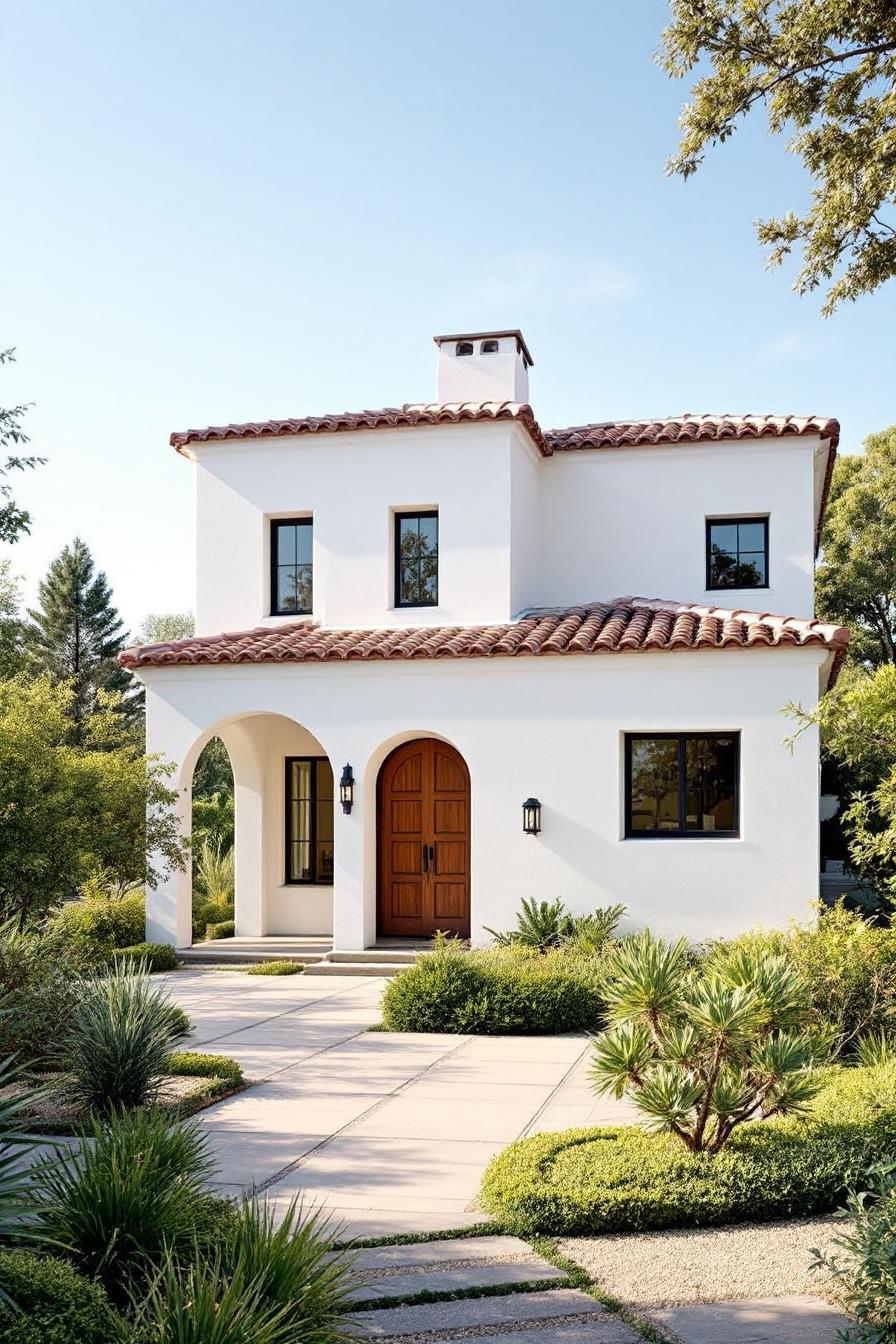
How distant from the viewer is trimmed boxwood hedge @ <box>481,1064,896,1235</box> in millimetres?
5977

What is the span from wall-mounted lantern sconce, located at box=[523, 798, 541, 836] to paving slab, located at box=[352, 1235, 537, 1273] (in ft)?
29.8

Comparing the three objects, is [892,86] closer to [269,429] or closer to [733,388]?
[269,429]

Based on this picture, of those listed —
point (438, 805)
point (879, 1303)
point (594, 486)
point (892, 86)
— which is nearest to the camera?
point (879, 1303)

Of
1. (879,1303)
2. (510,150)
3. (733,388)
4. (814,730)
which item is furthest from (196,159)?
(879,1303)

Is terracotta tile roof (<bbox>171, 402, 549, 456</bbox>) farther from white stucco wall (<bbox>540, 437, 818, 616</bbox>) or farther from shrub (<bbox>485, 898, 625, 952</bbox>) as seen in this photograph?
shrub (<bbox>485, 898, 625, 952</bbox>)

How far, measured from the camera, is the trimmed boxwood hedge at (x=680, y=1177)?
5977mm

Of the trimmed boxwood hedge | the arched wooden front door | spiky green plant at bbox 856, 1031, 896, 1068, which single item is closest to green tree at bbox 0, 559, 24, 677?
the arched wooden front door

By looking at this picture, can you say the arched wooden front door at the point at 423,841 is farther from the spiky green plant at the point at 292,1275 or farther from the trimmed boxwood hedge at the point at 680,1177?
the spiky green plant at the point at 292,1275

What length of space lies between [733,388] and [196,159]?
11.4m

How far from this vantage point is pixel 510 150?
1286cm

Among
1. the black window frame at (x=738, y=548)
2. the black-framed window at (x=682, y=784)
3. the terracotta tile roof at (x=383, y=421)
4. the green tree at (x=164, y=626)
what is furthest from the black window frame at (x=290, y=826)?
the green tree at (x=164, y=626)

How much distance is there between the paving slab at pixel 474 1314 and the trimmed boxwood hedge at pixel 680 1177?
860mm

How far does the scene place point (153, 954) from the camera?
15336mm

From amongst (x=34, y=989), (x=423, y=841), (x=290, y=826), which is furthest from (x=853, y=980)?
(x=290, y=826)
